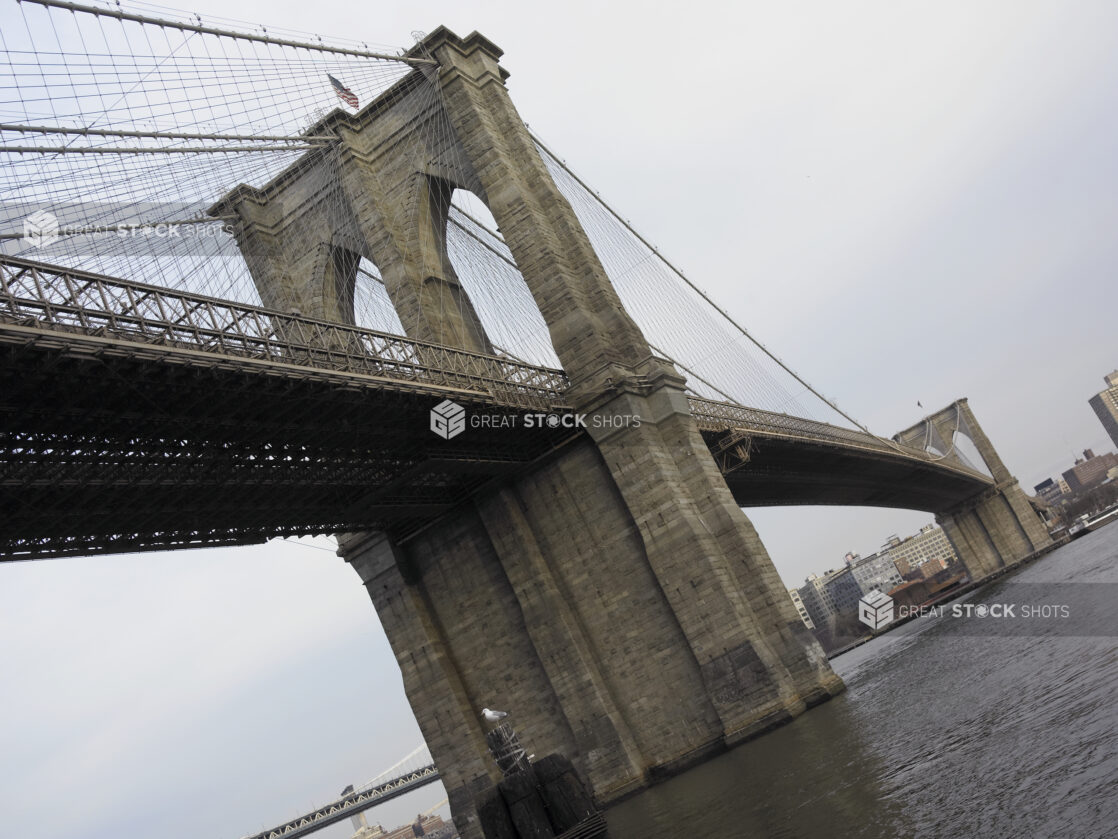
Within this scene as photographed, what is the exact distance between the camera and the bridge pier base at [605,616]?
81.0 feet

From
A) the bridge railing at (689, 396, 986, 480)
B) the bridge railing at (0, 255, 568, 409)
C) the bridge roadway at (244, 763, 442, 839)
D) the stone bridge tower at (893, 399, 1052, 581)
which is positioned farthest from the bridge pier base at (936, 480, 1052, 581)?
the bridge railing at (0, 255, 568, 409)

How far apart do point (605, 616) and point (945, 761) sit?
45.8 feet

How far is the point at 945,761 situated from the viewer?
13266mm

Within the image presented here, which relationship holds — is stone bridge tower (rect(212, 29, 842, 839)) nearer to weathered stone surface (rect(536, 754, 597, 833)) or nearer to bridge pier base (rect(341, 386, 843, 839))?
bridge pier base (rect(341, 386, 843, 839))

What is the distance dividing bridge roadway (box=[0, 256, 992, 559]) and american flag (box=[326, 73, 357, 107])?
36.3 feet

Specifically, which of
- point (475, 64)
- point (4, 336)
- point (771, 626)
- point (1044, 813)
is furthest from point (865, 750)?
point (475, 64)

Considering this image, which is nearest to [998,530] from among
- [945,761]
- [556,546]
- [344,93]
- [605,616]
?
[605,616]

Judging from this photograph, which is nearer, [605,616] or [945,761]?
[945,761]

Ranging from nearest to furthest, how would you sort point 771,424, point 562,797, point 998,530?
point 562,797 < point 771,424 < point 998,530

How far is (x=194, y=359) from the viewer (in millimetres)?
15859

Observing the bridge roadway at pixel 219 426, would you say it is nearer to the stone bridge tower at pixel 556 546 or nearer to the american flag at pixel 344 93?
the stone bridge tower at pixel 556 546

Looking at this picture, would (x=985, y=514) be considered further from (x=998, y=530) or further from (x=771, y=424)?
(x=771, y=424)

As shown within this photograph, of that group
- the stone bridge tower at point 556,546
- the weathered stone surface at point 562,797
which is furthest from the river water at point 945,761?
the stone bridge tower at point 556,546

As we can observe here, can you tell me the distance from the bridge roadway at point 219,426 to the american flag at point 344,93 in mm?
11061
